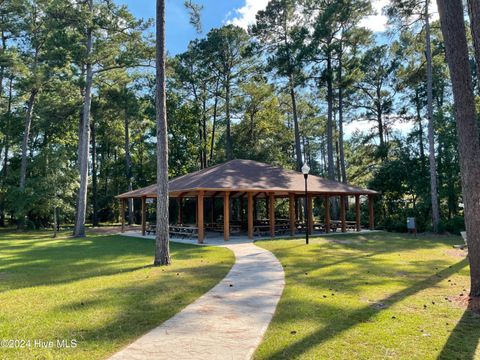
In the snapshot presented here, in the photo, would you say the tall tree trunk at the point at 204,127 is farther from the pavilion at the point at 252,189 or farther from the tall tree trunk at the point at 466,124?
the tall tree trunk at the point at 466,124

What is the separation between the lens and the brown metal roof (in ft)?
52.5

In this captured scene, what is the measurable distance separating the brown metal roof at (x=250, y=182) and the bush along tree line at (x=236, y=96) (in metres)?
5.59

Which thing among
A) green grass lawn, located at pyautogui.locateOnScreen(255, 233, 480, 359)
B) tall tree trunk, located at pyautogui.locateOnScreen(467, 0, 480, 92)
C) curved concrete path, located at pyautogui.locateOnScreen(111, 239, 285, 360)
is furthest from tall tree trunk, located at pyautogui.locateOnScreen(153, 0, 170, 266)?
tall tree trunk, located at pyautogui.locateOnScreen(467, 0, 480, 92)

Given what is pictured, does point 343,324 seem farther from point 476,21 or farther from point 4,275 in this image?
point 4,275

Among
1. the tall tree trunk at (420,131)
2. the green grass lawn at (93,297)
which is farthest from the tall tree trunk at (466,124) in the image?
the tall tree trunk at (420,131)

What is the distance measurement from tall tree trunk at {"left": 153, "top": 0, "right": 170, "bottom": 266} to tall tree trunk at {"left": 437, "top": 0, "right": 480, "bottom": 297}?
6937 mm

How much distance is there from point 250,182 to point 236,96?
15963 mm

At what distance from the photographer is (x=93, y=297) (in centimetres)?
627

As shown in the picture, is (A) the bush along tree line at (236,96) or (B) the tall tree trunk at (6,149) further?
(B) the tall tree trunk at (6,149)

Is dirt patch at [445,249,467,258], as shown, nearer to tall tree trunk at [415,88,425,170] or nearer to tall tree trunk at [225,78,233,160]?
tall tree trunk at [415,88,425,170]

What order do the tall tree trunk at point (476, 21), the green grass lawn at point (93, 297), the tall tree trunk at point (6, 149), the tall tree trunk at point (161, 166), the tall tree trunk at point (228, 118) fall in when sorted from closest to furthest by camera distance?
the green grass lawn at point (93, 297), the tall tree trunk at point (476, 21), the tall tree trunk at point (161, 166), the tall tree trunk at point (6, 149), the tall tree trunk at point (228, 118)

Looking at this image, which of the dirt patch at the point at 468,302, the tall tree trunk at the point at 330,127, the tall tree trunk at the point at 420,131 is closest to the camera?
the dirt patch at the point at 468,302

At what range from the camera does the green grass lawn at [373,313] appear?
3.96 m

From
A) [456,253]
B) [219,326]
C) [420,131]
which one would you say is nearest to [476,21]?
[219,326]
